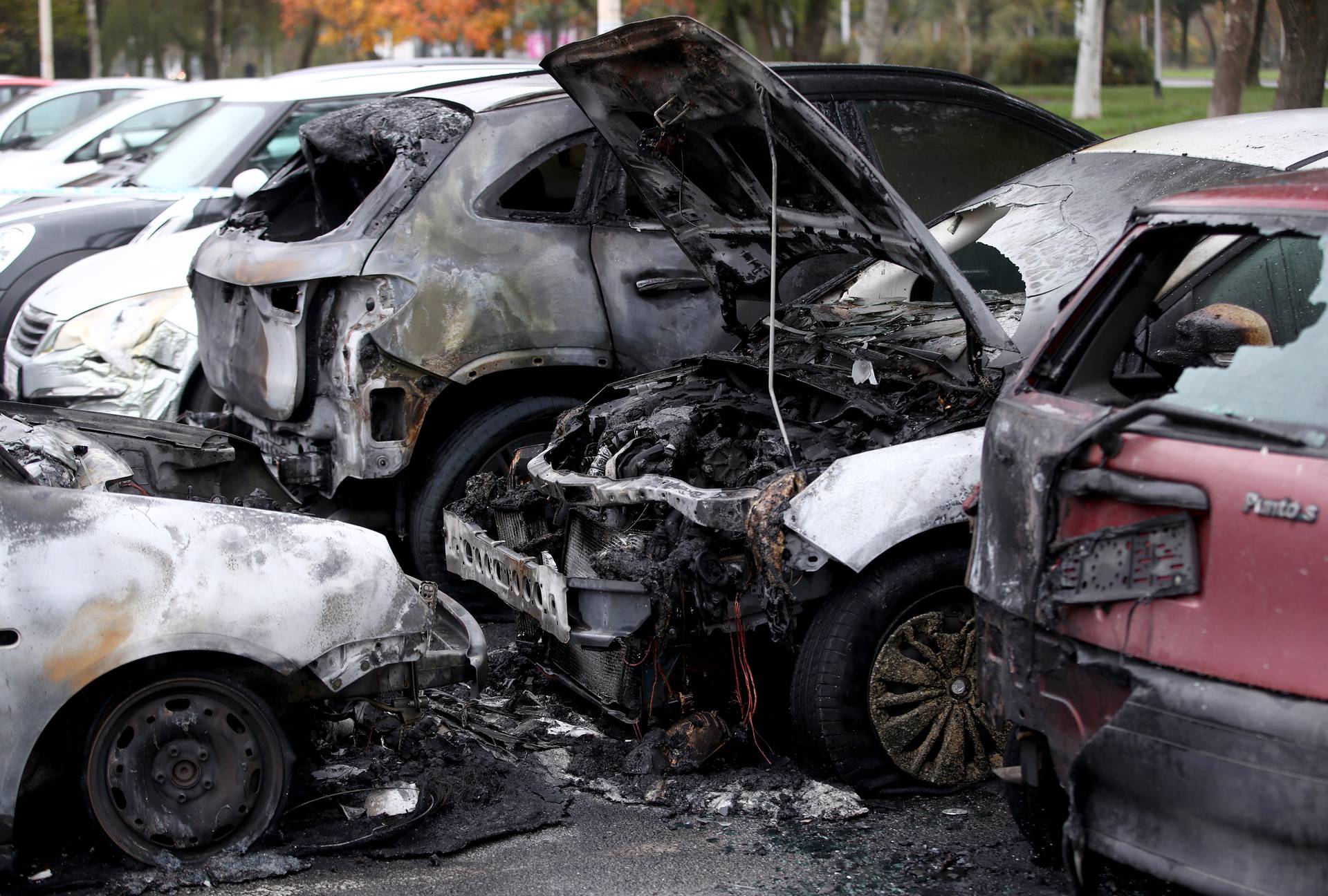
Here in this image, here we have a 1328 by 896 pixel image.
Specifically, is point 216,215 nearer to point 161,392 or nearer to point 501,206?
point 161,392

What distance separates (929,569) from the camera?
429 cm

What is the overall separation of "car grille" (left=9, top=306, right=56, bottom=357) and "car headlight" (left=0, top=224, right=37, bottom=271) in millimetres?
1174

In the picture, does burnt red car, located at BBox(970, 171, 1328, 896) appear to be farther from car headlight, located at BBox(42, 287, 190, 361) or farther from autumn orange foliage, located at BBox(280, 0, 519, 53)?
autumn orange foliage, located at BBox(280, 0, 519, 53)


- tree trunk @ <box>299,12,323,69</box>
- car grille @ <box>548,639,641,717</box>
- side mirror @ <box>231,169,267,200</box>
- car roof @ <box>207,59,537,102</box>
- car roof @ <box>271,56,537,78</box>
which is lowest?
car grille @ <box>548,639,641,717</box>

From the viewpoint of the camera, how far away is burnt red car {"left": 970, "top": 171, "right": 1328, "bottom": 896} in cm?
270

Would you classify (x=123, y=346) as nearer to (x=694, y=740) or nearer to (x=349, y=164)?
(x=349, y=164)

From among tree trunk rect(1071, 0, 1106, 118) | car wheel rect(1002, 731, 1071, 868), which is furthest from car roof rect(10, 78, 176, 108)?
tree trunk rect(1071, 0, 1106, 118)

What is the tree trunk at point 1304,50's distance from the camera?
33.2 ft

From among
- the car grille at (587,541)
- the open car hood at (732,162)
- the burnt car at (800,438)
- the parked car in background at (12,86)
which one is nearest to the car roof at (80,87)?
the parked car in background at (12,86)

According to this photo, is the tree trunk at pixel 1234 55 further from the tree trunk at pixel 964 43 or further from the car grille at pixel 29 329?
the tree trunk at pixel 964 43

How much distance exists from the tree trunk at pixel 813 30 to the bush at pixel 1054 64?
1941 centimetres

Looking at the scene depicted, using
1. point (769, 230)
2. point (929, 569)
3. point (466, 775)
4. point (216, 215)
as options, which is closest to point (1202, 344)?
point (929, 569)

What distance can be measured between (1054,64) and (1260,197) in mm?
43088

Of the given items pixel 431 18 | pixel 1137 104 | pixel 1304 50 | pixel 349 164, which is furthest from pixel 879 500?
pixel 1137 104
